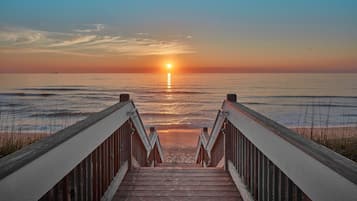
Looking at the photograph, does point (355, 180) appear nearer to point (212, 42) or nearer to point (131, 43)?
point (131, 43)

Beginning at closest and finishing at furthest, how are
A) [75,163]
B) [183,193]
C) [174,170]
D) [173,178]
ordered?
[75,163] → [183,193] → [173,178] → [174,170]

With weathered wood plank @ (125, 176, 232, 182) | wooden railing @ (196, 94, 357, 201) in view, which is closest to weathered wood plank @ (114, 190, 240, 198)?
wooden railing @ (196, 94, 357, 201)

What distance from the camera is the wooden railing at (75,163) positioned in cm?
116

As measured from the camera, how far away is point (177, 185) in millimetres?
3246

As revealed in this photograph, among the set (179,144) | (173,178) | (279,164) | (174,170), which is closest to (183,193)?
(173,178)

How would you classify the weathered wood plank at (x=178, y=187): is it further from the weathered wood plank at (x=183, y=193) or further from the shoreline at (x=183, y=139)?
the shoreline at (x=183, y=139)

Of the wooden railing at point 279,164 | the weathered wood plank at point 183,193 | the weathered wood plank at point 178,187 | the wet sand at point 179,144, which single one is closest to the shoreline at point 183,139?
the wet sand at point 179,144

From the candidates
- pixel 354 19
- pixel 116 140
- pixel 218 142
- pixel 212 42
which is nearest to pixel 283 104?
pixel 354 19

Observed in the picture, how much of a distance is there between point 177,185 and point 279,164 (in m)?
1.68

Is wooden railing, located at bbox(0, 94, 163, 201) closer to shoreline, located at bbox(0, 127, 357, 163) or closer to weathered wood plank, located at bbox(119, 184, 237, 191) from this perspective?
weathered wood plank, located at bbox(119, 184, 237, 191)

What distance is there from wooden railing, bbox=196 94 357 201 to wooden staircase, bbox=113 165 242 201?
15cm

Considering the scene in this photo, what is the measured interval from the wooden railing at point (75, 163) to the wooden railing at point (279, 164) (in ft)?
3.58

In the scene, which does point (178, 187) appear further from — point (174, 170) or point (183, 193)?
point (174, 170)

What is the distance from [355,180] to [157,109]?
22.4 metres
